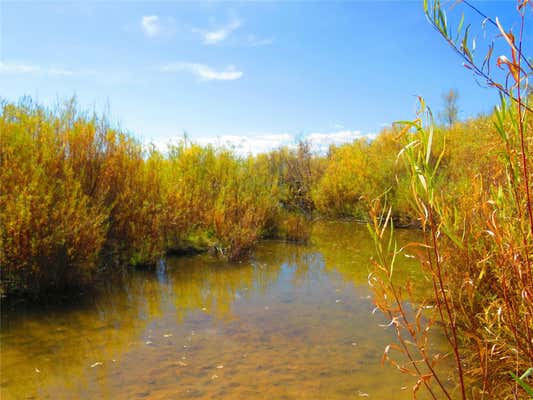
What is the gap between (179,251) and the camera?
A: 29.7 ft

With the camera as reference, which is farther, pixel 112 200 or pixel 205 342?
pixel 112 200

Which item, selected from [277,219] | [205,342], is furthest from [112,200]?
[277,219]

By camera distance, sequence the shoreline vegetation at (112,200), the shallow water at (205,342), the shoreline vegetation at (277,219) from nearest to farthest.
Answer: the shoreline vegetation at (277,219) → the shallow water at (205,342) → the shoreline vegetation at (112,200)

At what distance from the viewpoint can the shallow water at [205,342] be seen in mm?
3557

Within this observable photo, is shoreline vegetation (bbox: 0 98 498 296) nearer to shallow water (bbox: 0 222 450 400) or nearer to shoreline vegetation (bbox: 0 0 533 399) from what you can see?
shoreline vegetation (bbox: 0 0 533 399)

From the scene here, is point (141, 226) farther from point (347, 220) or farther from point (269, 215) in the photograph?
point (347, 220)

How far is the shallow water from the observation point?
3.56m

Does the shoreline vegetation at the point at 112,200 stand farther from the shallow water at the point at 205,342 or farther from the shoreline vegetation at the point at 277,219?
the shallow water at the point at 205,342

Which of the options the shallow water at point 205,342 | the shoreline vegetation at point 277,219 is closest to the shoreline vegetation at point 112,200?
the shoreline vegetation at point 277,219

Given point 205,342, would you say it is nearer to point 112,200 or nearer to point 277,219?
point 112,200

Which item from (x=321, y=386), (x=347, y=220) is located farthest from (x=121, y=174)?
(x=347, y=220)

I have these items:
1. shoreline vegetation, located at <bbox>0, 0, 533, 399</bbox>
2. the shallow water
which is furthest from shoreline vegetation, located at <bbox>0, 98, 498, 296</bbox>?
the shallow water

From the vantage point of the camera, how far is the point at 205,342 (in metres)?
4.50

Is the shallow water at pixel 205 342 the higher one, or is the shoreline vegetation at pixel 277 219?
the shoreline vegetation at pixel 277 219
